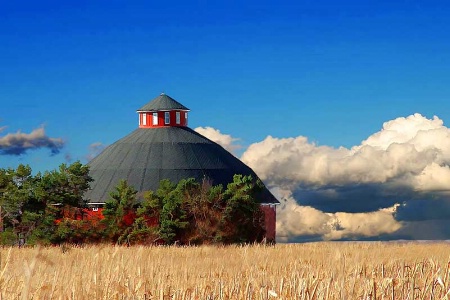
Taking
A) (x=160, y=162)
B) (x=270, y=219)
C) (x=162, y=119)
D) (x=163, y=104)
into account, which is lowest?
(x=270, y=219)

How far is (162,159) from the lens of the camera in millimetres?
55562

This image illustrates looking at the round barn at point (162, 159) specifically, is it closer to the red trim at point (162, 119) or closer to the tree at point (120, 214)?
the red trim at point (162, 119)

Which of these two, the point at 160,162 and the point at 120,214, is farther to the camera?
the point at 160,162

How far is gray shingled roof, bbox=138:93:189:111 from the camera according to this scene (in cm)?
6081

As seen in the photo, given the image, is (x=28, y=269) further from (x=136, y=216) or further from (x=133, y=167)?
(x=133, y=167)

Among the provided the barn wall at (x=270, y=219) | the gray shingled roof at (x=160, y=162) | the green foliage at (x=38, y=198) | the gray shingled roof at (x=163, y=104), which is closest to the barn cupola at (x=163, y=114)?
the gray shingled roof at (x=163, y=104)

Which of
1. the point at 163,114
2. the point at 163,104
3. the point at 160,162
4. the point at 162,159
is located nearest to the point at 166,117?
the point at 163,114

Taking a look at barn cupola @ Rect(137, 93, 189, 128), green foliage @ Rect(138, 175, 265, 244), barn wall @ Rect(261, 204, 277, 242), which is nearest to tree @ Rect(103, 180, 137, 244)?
green foliage @ Rect(138, 175, 265, 244)

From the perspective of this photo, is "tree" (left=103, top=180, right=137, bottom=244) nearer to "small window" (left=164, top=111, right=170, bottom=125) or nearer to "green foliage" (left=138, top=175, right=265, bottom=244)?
"green foliage" (left=138, top=175, right=265, bottom=244)

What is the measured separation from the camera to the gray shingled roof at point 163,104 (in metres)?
60.8

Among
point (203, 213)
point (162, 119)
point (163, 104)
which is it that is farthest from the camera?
point (163, 104)

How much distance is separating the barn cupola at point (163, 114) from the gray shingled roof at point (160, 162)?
0.77 m

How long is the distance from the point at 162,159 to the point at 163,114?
6.37m

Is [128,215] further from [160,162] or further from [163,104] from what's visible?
[163,104]
